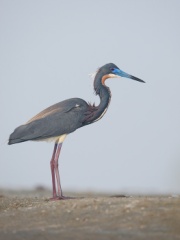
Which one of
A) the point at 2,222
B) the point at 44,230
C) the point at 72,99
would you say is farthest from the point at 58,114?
the point at 44,230

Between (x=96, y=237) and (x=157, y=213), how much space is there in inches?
59.7

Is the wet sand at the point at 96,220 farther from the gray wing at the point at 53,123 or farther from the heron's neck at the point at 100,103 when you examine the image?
the heron's neck at the point at 100,103

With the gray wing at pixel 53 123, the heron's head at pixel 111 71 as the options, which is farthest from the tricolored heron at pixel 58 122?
the heron's head at pixel 111 71

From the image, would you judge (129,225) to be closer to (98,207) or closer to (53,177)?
(98,207)

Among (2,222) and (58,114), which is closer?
(2,222)

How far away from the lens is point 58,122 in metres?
17.4

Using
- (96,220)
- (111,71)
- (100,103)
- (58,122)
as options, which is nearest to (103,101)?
(100,103)

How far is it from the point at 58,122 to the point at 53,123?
0.12m

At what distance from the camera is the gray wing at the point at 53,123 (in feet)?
57.0

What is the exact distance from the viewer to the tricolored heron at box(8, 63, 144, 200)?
1734 cm

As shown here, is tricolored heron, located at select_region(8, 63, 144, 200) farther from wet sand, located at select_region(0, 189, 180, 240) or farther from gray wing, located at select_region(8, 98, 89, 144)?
wet sand, located at select_region(0, 189, 180, 240)

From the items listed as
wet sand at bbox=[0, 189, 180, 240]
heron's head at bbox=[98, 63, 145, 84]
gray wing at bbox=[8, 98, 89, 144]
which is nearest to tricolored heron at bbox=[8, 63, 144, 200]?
gray wing at bbox=[8, 98, 89, 144]

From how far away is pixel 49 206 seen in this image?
46.3 ft

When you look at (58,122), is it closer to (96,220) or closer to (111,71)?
(111,71)
